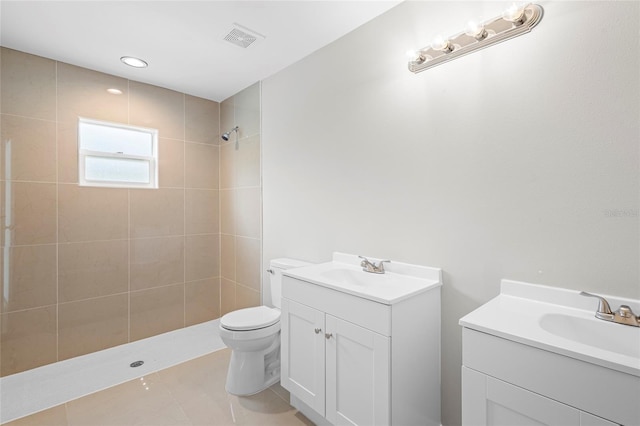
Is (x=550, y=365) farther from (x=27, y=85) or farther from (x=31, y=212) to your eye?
(x=27, y=85)

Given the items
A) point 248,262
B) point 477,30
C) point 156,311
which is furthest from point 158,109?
point 477,30

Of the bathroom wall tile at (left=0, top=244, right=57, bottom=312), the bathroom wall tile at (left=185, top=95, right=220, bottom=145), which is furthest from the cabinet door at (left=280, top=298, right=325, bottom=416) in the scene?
the bathroom wall tile at (left=185, top=95, right=220, bottom=145)

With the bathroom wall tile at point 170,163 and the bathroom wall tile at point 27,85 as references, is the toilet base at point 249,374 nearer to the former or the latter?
the bathroom wall tile at point 170,163

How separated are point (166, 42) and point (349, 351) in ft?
7.77

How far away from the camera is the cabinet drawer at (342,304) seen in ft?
4.29

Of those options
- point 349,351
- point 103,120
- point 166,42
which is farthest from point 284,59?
point 349,351

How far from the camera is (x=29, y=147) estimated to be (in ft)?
7.47

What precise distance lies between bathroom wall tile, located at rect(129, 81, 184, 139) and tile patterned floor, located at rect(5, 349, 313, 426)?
2196 mm

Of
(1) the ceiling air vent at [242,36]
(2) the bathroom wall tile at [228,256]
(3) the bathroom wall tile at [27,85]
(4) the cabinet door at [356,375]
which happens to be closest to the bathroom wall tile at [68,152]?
(3) the bathroom wall tile at [27,85]

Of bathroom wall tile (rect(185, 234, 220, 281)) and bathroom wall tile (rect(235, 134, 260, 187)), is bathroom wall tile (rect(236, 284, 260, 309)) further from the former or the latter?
bathroom wall tile (rect(235, 134, 260, 187))

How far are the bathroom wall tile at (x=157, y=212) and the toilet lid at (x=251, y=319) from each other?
132 centimetres

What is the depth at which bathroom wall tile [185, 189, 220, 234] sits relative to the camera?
124 inches

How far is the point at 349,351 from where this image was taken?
1438 millimetres

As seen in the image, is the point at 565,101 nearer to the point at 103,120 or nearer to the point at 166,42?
the point at 166,42
